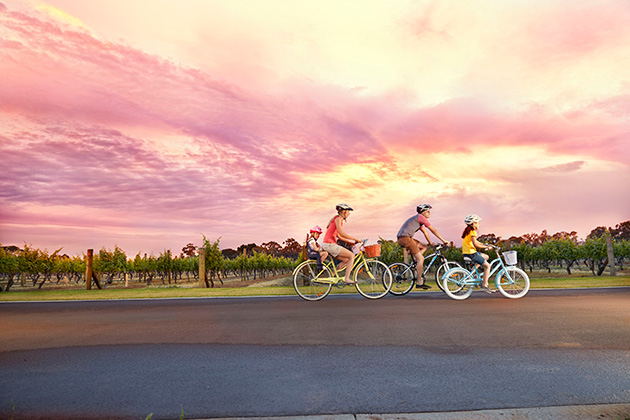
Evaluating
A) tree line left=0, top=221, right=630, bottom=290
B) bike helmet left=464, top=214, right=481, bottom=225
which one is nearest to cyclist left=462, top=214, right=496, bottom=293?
bike helmet left=464, top=214, right=481, bottom=225

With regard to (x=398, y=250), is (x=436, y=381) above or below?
below

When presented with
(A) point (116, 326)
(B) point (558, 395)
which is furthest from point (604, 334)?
(A) point (116, 326)

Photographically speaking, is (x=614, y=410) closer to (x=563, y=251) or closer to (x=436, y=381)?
(x=436, y=381)

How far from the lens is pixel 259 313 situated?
31.5ft

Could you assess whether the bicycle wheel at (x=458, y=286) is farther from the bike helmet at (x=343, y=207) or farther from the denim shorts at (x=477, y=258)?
the bike helmet at (x=343, y=207)

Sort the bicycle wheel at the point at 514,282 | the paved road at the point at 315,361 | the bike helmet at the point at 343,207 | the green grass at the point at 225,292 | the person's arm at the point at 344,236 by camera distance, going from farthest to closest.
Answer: the green grass at the point at 225,292 → the bicycle wheel at the point at 514,282 → the bike helmet at the point at 343,207 → the person's arm at the point at 344,236 → the paved road at the point at 315,361

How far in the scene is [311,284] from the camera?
11883mm

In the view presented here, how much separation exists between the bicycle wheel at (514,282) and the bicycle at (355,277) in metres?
2.88

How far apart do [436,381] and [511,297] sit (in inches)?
300

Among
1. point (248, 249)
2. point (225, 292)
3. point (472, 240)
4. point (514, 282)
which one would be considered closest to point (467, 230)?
point (472, 240)

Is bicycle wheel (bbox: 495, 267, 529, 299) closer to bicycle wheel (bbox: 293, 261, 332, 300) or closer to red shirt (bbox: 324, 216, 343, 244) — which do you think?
red shirt (bbox: 324, 216, 343, 244)

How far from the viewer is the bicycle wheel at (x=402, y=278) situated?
39.9 feet

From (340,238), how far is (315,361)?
19.1 feet

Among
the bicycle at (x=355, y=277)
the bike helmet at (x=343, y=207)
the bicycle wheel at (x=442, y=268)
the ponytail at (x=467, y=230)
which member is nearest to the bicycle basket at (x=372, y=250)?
the bicycle at (x=355, y=277)
